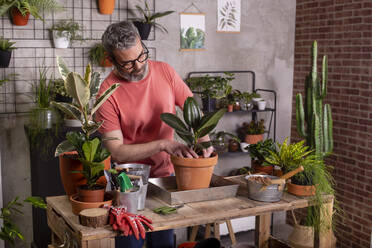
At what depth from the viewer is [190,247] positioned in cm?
320

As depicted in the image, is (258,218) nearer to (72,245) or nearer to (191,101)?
(191,101)

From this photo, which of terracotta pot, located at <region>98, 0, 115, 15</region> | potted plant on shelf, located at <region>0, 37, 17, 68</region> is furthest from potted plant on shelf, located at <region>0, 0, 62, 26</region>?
terracotta pot, located at <region>98, 0, 115, 15</region>

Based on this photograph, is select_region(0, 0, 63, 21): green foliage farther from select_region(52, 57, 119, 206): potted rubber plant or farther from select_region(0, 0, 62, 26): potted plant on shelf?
select_region(52, 57, 119, 206): potted rubber plant

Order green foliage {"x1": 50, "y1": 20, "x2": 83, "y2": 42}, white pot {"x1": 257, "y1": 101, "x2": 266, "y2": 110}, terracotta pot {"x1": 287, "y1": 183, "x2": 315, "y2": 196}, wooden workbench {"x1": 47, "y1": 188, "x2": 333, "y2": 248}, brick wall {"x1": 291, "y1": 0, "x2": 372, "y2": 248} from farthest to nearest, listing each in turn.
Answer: white pot {"x1": 257, "y1": 101, "x2": 266, "y2": 110} → brick wall {"x1": 291, "y1": 0, "x2": 372, "y2": 248} → green foliage {"x1": 50, "y1": 20, "x2": 83, "y2": 42} → terracotta pot {"x1": 287, "y1": 183, "x2": 315, "y2": 196} → wooden workbench {"x1": 47, "y1": 188, "x2": 333, "y2": 248}

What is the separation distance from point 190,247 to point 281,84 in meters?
2.53

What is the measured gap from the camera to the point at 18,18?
148 inches

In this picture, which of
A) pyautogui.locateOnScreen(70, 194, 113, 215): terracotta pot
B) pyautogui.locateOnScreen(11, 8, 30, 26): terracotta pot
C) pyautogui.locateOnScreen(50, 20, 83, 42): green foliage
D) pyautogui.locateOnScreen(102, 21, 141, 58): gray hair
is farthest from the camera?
pyautogui.locateOnScreen(50, 20, 83, 42): green foliage

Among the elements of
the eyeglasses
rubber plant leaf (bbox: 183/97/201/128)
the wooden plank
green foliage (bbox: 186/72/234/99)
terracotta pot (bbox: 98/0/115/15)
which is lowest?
the wooden plank

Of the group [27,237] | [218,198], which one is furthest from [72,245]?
[27,237]

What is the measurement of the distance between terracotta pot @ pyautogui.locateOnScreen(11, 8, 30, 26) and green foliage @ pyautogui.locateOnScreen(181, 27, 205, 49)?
1.48 metres

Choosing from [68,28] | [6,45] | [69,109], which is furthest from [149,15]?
[69,109]

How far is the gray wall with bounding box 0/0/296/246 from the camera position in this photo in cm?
396

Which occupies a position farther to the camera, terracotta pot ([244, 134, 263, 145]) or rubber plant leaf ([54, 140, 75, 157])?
terracotta pot ([244, 134, 263, 145])

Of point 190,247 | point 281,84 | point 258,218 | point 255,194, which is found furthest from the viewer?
point 281,84
